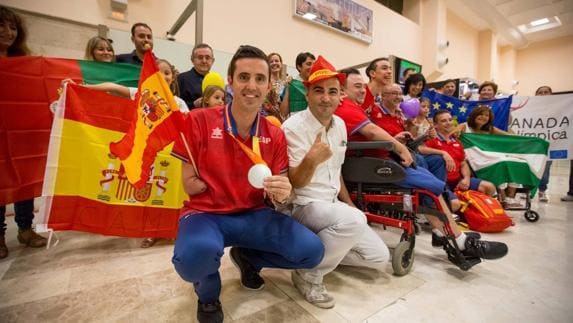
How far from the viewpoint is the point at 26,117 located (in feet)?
6.20

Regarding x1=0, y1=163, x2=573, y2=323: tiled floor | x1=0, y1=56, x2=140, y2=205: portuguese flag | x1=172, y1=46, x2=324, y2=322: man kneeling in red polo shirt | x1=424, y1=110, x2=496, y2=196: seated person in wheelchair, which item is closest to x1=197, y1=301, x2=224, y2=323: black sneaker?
x1=172, y1=46, x2=324, y2=322: man kneeling in red polo shirt

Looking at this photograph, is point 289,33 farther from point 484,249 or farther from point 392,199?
point 484,249

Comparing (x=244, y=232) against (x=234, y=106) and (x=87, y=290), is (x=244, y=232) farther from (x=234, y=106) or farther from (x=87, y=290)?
(x=87, y=290)

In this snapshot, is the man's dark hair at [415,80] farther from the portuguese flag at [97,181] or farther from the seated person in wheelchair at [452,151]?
the portuguese flag at [97,181]

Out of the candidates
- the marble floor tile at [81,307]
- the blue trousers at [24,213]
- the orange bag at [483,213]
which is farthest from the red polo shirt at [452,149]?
the blue trousers at [24,213]

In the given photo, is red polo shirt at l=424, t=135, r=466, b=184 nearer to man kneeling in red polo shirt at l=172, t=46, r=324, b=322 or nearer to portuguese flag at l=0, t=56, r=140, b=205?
man kneeling in red polo shirt at l=172, t=46, r=324, b=322

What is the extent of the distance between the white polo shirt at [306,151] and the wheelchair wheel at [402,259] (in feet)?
1.73

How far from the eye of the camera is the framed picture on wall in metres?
5.55

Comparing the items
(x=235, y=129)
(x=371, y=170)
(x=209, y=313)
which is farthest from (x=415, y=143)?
(x=209, y=313)

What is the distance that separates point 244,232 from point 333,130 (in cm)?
81

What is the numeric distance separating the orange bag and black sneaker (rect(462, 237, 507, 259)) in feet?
3.28

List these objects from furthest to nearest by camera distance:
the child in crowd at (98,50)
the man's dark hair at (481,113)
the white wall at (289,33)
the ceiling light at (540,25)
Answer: the ceiling light at (540,25)
the white wall at (289,33)
the man's dark hair at (481,113)
the child in crowd at (98,50)

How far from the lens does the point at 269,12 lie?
200 inches

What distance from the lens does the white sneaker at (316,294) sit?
52.7 inches
